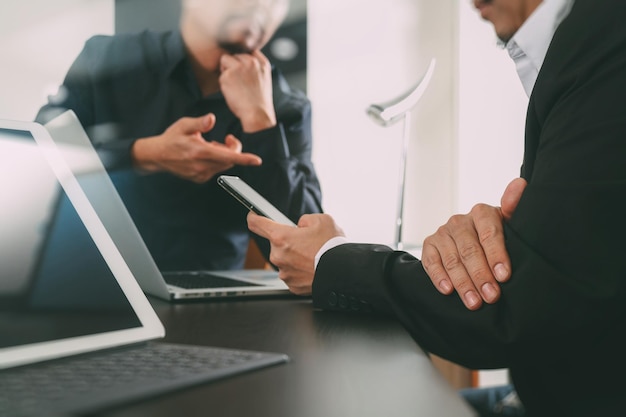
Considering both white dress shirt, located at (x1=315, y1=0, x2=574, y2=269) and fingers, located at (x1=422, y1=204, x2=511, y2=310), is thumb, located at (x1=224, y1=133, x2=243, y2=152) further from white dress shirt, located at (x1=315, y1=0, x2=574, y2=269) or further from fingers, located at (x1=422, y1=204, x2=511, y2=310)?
fingers, located at (x1=422, y1=204, x2=511, y2=310)

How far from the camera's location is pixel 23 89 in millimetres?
1603

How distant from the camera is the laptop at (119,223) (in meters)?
0.76

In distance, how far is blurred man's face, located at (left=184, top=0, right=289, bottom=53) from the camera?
1871mm

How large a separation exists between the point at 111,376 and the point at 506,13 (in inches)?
39.0

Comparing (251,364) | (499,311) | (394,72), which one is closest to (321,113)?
(394,72)

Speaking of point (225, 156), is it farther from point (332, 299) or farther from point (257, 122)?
point (332, 299)

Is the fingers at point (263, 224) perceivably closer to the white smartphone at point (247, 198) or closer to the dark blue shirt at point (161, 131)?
the white smartphone at point (247, 198)

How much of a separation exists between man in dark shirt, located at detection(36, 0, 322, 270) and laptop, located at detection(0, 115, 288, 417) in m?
1.02

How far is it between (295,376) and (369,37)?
2032mm

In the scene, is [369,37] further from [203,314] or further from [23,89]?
[203,314]

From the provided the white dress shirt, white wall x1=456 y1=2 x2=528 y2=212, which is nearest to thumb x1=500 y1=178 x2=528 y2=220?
the white dress shirt

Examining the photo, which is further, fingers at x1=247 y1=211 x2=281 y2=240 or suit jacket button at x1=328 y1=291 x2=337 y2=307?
fingers at x1=247 y1=211 x2=281 y2=240

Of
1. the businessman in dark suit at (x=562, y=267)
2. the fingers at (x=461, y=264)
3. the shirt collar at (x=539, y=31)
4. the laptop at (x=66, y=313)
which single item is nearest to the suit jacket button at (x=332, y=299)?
the businessman in dark suit at (x=562, y=267)

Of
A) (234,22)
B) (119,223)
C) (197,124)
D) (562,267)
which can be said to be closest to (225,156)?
(197,124)
